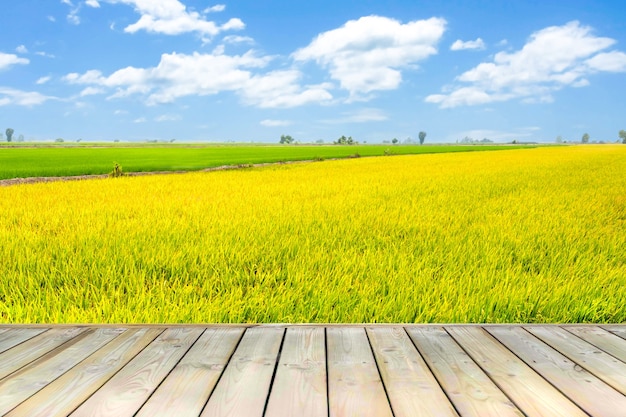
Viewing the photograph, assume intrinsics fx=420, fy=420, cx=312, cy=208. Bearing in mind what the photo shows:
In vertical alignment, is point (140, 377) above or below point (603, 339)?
above

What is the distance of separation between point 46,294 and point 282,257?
2.25 metres

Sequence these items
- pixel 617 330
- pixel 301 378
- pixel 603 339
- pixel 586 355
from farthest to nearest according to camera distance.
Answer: pixel 617 330 < pixel 603 339 < pixel 586 355 < pixel 301 378

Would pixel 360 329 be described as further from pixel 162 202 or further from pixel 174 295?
pixel 162 202

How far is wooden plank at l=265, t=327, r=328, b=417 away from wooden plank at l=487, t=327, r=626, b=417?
3.66ft

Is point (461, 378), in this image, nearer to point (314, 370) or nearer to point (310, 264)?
point (314, 370)

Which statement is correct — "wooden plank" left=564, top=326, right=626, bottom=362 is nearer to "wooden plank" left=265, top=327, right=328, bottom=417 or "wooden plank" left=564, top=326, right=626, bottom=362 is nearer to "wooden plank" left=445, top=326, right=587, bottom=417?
"wooden plank" left=445, top=326, right=587, bottom=417

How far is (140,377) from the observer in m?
2.08

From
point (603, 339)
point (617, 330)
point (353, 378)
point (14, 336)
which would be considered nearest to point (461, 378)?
point (353, 378)

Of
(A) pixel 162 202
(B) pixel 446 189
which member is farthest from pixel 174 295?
(B) pixel 446 189

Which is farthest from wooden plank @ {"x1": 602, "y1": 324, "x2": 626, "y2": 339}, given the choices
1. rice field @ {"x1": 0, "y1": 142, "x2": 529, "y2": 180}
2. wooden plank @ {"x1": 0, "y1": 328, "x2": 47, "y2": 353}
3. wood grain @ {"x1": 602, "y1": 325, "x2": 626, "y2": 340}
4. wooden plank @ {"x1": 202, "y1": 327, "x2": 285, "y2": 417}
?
rice field @ {"x1": 0, "y1": 142, "x2": 529, "y2": 180}

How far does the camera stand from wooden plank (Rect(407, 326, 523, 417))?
181 cm

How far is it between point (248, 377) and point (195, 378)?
0.26 m

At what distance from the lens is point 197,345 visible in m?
2.44

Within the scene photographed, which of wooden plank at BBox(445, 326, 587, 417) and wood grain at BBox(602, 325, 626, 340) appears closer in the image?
wooden plank at BBox(445, 326, 587, 417)
